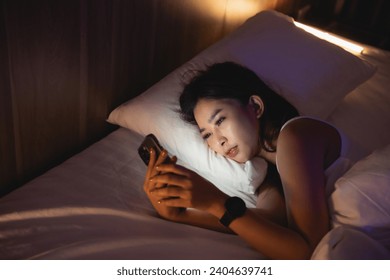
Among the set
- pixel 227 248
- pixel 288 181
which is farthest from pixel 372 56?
pixel 227 248

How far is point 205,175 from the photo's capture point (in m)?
1.22

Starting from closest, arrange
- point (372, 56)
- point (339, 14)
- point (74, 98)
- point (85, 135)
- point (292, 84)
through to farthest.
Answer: point (74, 98) < point (85, 135) < point (292, 84) < point (372, 56) < point (339, 14)

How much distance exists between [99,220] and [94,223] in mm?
15

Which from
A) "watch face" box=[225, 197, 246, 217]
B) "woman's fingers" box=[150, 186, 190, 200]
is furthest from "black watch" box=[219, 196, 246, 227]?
"woman's fingers" box=[150, 186, 190, 200]

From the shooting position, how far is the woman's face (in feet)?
3.76

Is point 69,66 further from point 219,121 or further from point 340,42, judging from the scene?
point 340,42

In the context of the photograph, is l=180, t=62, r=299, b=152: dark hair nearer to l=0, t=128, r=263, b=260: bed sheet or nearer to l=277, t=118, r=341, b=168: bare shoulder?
l=277, t=118, r=341, b=168: bare shoulder

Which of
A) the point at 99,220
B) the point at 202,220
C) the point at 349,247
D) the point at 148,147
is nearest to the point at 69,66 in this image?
the point at 148,147

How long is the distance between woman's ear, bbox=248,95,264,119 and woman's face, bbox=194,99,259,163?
0.05 m

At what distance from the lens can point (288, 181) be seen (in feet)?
3.43

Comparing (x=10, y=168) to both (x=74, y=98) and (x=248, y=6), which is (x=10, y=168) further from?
(x=248, y=6)

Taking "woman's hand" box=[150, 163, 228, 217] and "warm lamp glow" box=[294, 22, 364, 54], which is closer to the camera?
"woman's hand" box=[150, 163, 228, 217]

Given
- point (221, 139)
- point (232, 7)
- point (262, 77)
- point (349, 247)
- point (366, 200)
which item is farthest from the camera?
point (232, 7)

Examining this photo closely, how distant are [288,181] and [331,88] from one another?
56 cm
